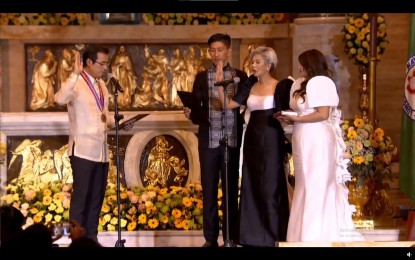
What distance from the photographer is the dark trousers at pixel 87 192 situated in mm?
9477

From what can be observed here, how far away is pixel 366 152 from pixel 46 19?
4092 mm

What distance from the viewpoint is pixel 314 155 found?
9211 mm

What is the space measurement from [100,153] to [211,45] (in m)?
1.21

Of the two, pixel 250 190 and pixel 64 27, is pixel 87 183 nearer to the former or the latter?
pixel 250 190

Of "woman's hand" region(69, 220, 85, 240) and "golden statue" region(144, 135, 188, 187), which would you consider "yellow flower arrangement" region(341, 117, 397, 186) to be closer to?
"golden statue" region(144, 135, 188, 187)

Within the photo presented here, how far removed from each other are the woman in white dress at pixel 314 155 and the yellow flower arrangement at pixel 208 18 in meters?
3.61

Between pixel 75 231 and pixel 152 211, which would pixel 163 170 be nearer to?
pixel 152 211

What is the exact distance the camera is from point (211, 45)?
9.59m

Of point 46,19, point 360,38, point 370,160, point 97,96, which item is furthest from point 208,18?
point 97,96

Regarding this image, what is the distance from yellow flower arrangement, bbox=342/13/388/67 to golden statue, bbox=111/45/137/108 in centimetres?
225

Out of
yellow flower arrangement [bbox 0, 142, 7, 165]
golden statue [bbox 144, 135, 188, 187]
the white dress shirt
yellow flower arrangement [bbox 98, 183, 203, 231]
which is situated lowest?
yellow flower arrangement [bbox 98, 183, 203, 231]

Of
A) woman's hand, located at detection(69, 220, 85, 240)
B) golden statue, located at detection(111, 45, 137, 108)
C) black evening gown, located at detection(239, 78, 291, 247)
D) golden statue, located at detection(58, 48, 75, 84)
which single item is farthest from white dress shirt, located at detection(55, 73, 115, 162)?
golden statue, located at detection(58, 48, 75, 84)

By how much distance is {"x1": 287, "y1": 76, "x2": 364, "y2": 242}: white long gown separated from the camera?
9.12 metres

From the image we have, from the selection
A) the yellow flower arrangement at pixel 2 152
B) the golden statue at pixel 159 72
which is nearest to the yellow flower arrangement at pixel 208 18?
the golden statue at pixel 159 72
